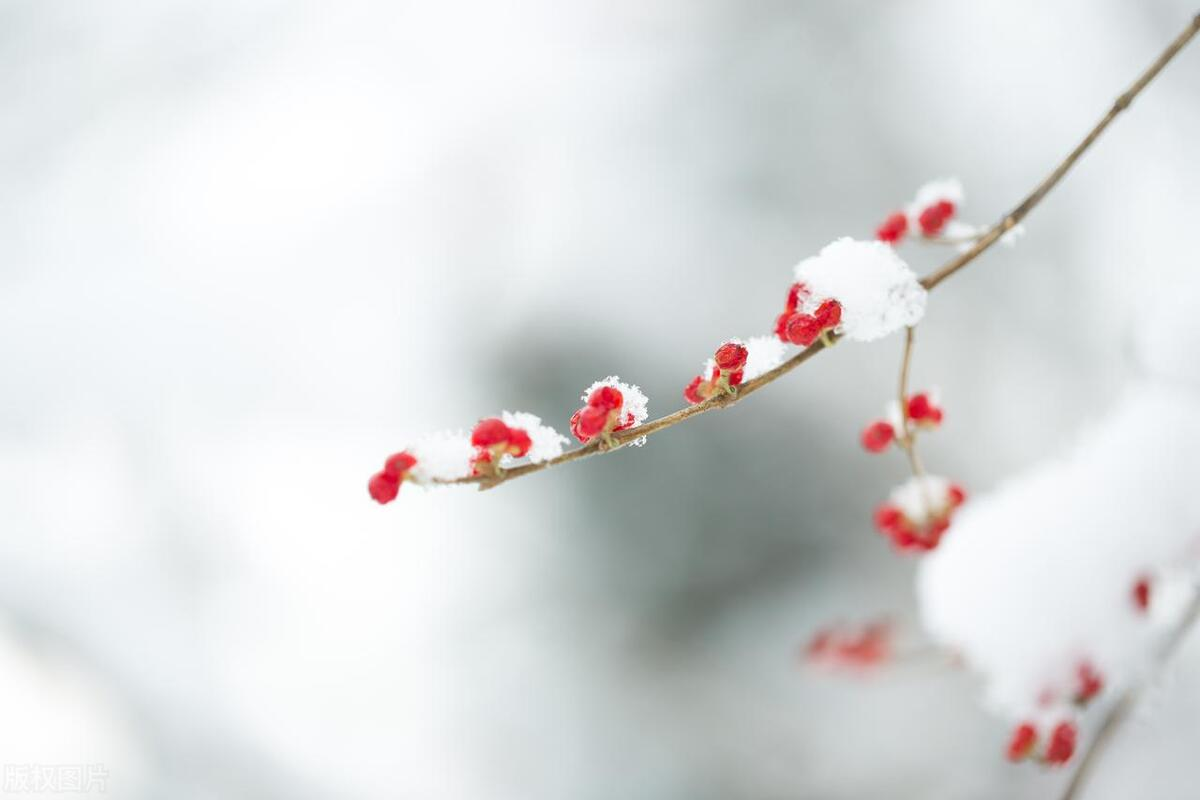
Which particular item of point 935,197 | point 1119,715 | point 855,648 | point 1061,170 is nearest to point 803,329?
point 1061,170

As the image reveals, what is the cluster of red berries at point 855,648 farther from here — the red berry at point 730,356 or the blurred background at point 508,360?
the red berry at point 730,356

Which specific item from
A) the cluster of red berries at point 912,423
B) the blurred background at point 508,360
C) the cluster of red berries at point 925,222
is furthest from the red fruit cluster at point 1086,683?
the blurred background at point 508,360

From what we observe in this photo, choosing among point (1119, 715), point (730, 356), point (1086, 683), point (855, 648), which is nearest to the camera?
point (730, 356)

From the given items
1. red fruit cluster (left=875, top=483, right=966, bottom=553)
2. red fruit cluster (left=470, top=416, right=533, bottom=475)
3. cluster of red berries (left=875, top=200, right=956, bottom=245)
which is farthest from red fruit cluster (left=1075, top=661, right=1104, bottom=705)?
red fruit cluster (left=470, top=416, right=533, bottom=475)

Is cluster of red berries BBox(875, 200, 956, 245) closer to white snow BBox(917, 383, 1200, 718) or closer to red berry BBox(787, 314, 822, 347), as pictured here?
red berry BBox(787, 314, 822, 347)

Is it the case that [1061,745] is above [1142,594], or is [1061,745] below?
below

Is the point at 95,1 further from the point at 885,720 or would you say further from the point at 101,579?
the point at 885,720

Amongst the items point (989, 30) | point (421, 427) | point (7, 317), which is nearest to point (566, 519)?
point (421, 427)

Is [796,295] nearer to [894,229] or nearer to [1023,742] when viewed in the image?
[894,229]
